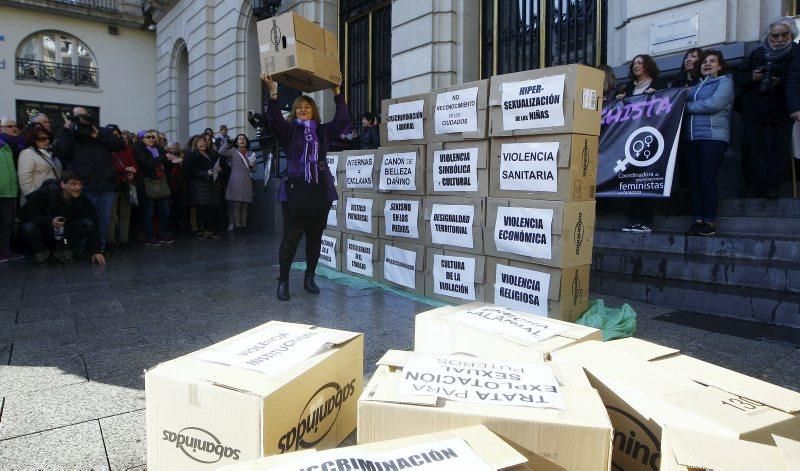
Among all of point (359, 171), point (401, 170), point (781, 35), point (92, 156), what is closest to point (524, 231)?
point (401, 170)

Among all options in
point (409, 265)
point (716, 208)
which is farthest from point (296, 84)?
point (716, 208)

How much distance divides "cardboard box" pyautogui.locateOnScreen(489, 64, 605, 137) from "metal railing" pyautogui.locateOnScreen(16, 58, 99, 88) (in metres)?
24.7

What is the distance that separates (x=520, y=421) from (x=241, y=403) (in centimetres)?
88

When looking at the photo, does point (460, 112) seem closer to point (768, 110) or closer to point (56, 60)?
point (768, 110)

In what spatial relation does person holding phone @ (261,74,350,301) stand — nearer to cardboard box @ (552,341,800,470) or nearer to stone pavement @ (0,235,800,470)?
stone pavement @ (0,235,800,470)

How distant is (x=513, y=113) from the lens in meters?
4.41

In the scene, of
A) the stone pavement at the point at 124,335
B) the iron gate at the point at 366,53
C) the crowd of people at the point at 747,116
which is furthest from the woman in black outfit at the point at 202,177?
the crowd of people at the point at 747,116

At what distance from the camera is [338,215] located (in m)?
6.56

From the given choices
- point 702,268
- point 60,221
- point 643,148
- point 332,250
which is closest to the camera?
point 702,268

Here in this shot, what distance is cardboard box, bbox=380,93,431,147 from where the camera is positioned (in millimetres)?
5246

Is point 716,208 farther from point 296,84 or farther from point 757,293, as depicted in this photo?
point 296,84

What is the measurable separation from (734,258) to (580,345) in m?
3.46

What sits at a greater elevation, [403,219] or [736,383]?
[403,219]

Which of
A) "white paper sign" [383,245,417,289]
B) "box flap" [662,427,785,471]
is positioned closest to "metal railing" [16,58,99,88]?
"white paper sign" [383,245,417,289]
